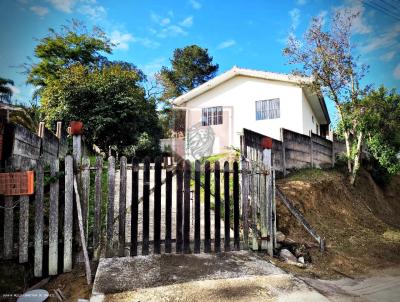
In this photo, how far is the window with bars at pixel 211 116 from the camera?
718 inches

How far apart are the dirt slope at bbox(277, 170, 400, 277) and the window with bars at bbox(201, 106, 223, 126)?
8102mm

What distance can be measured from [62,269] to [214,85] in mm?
15807

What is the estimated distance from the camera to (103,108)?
17.6 meters

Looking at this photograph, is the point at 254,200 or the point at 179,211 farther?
the point at 254,200

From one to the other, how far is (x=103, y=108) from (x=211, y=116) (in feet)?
21.8

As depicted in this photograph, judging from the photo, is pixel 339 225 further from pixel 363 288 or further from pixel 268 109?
pixel 268 109

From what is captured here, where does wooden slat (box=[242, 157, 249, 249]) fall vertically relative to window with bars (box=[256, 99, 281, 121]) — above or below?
below

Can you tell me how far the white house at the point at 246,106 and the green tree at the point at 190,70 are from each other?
16026 millimetres

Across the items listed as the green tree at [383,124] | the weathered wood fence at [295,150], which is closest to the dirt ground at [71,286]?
the weathered wood fence at [295,150]

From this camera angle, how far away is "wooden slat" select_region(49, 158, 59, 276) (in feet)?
12.3

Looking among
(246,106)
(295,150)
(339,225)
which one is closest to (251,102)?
(246,106)

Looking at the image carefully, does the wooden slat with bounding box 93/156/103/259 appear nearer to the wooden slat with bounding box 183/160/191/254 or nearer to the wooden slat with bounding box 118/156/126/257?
the wooden slat with bounding box 118/156/126/257

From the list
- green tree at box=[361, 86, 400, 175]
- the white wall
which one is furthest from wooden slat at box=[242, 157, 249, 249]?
the white wall

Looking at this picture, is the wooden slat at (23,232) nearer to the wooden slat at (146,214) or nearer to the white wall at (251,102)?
the wooden slat at (146,214)
